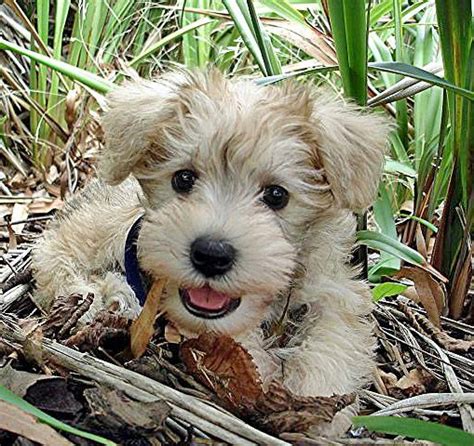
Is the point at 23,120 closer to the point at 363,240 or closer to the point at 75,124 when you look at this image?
the point at 75,124

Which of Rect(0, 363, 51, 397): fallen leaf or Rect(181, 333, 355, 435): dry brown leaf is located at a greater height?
Rect(0, 363, 51, 397): fallen leaf

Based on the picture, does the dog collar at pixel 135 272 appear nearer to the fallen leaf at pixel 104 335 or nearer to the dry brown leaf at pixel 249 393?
the fallen leaf at pixel 104 335

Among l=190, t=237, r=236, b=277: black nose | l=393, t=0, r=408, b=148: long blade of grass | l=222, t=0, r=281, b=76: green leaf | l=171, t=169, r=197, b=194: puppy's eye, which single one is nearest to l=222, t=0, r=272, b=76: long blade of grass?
l=222, t=0, r=281, b=76: green leaf

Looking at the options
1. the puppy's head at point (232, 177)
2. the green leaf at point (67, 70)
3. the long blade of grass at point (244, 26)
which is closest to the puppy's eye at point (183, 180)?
the puppy's head at point (232, 177)

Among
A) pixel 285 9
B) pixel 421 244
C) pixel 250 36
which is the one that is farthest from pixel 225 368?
pixel 285 9

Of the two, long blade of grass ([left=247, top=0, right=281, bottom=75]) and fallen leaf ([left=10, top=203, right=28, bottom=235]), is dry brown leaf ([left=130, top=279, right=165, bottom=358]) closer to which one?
long blade of grass ([left=247, top=0, right=281, bottom=75])

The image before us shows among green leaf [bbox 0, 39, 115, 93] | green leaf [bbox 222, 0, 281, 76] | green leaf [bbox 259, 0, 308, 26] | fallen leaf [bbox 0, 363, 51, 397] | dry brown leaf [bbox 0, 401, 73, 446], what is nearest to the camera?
dry brown leaf [bbox 0, 401, 73, 446]

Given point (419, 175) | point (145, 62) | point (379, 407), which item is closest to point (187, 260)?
point (379, 407)
